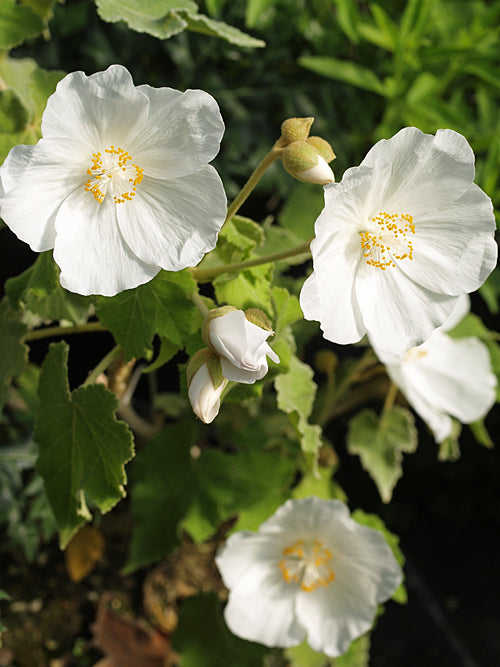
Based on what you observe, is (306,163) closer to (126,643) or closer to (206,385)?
(206,385)

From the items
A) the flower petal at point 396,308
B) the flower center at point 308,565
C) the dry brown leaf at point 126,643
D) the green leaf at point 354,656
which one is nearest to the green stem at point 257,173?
the flower petal at point 396,308

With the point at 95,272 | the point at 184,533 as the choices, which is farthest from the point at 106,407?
the point at 184,533

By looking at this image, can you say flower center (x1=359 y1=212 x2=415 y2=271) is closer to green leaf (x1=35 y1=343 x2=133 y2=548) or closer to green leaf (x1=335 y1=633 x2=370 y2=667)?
green leaf (x1=35 y1=343 x2=133 y2=548)

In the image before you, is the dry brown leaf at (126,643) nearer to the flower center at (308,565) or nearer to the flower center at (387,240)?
the flower center at (308,565)

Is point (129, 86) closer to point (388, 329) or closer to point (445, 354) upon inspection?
point (388, 329)

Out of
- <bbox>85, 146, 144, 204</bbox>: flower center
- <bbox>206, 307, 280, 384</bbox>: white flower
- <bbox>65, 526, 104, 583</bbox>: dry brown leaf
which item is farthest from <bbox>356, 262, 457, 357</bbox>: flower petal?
<bbox>65, 526, 104, 583</bbox>: dry brown leaf

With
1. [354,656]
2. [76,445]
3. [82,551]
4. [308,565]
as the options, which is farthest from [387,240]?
[82,551]
